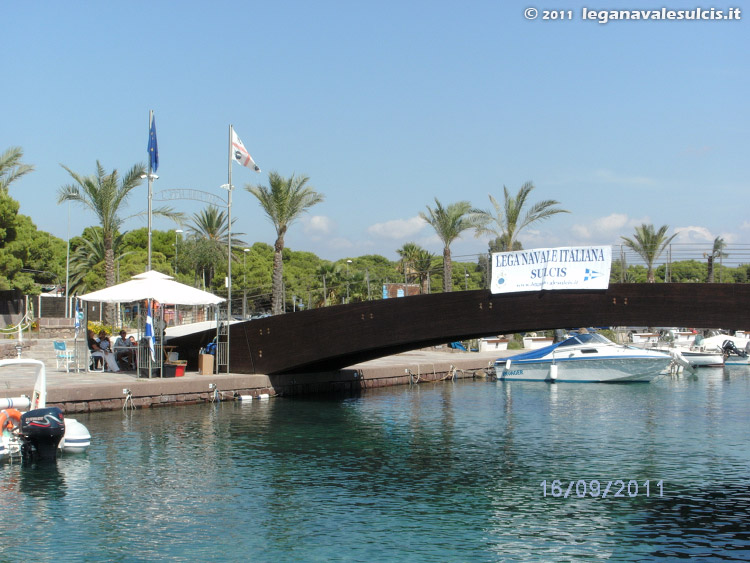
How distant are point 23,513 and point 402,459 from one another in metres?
9.65

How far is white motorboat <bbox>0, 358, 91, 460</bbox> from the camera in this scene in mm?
19781

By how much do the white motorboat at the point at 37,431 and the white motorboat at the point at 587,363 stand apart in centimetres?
2962

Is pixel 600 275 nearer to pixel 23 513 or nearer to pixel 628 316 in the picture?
pixel 628 316

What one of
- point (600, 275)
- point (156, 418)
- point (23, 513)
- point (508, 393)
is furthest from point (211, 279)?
point (23, 513)

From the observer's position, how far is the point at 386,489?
18.1 meters

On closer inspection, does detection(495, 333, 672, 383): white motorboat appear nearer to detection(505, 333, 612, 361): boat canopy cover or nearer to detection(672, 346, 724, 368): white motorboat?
detection(505, 333, 612, 361): boat canopy cover

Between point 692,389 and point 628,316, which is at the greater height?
point 628,316

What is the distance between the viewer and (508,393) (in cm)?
3934

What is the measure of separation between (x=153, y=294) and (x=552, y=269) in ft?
48.6

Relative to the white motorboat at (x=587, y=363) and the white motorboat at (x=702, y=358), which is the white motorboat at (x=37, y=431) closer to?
the white motorboat at (x=587, y=363)

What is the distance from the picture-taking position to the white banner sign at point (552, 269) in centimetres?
2527

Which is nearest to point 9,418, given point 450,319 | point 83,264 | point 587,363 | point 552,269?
point 450,319

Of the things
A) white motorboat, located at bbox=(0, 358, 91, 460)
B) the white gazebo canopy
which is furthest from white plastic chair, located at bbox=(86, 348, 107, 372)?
white motorboat, located at bbox=(0, 358, 91, 460)
